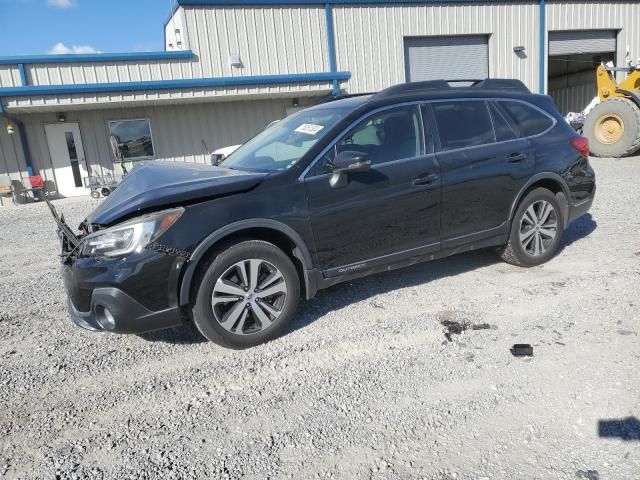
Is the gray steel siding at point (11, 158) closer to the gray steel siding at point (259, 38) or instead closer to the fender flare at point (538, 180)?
the gray steel siding at point (259, 38)

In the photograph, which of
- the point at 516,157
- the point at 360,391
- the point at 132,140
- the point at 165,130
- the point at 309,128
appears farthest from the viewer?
the point at 165,130

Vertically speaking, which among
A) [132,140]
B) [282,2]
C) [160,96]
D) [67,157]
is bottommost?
[67,157]

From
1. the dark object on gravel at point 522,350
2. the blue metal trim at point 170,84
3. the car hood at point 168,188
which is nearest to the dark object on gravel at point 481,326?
the dark object on gravel at point 522,350

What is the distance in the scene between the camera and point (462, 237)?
4387mm

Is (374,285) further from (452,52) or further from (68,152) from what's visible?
(452,52)

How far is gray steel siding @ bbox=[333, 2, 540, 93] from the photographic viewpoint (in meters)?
16.9

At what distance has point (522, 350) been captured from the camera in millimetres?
3281

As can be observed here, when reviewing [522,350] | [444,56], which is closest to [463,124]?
[522,350]

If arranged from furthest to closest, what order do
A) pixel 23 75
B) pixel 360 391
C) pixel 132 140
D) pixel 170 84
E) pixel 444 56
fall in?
1. pixel 444 56
2. pixel 132 140
3. pixel 170 84
4. pixel 23 75
5. pixel 360 391

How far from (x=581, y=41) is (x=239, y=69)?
1397 centimetres

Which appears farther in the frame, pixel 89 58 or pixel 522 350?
pixel 89 58

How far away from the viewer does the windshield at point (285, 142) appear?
3.90m

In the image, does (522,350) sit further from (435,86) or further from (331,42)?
(331,42)

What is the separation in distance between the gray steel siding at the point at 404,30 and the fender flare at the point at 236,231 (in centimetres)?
1437
